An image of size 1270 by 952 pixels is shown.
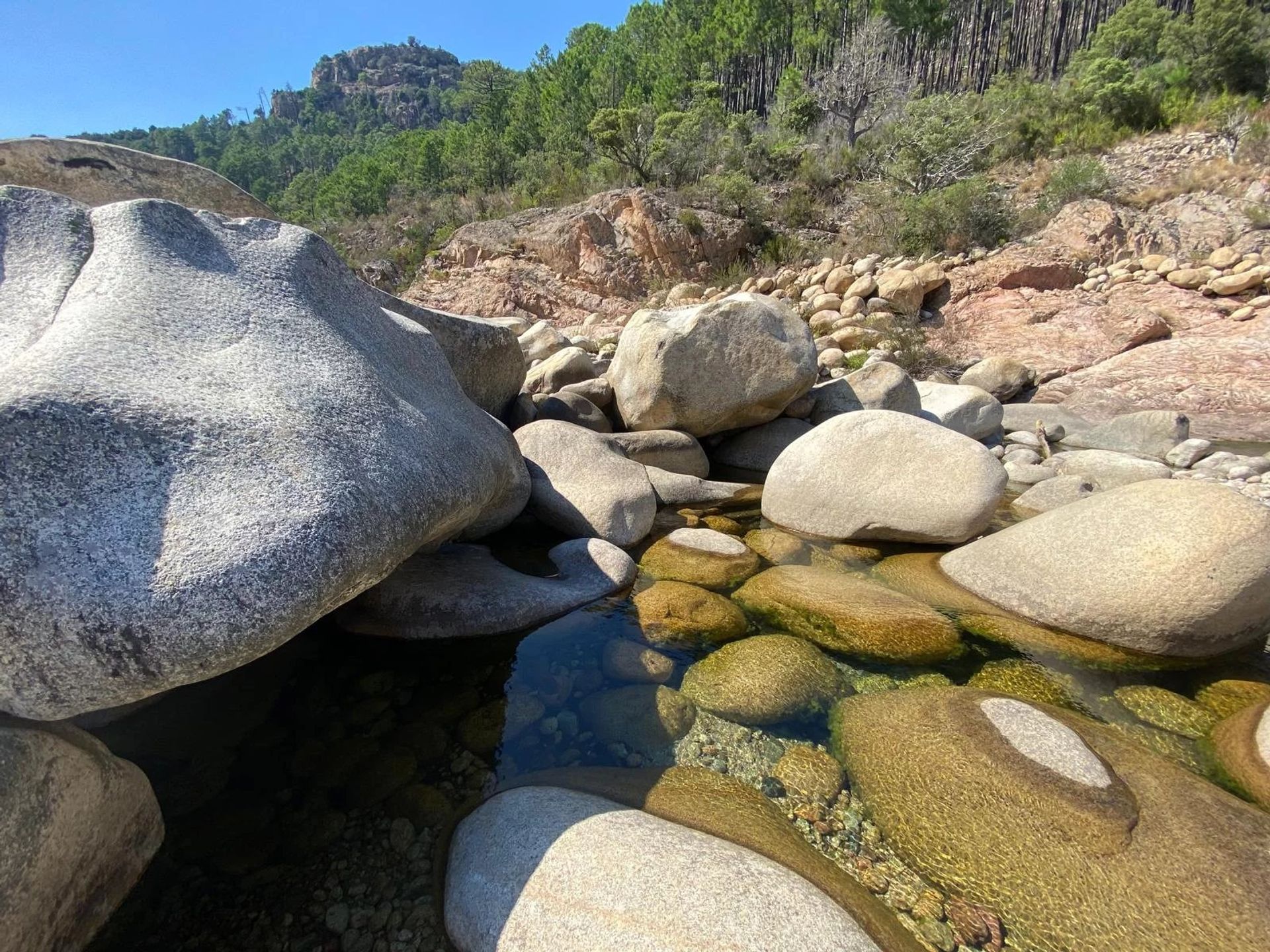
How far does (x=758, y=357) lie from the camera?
5.89m

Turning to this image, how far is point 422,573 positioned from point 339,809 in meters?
1.47

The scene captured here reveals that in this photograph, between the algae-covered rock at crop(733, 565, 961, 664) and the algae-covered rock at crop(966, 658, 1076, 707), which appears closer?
the algae-covered rock at crop(966, 658, 1076, 707)

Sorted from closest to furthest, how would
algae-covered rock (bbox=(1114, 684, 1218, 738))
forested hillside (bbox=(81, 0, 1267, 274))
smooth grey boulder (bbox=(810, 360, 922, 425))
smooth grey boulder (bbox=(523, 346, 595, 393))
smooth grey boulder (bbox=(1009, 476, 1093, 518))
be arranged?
algae-covered rock (bbox=(1114, 684, 1218, 738)), smooth grey boulder (bbox=(1009, 476, 1093, 518)), smooth grey boulder (bbox=(810, 360, 922, 425)), smooth grey boulder (bbox=(523, 346, 595, 393)), forested hillside (bbox=(81, 0, 1267, 274))

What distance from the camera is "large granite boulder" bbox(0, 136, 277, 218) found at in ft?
10.9

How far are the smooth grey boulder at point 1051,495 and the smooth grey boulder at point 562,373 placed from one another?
4348 millimetres

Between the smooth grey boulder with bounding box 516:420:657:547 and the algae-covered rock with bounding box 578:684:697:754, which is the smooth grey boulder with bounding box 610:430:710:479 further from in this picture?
the algae-covered rock with bounding box 578:684:697:754

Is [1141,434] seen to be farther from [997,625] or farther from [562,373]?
[562,373]

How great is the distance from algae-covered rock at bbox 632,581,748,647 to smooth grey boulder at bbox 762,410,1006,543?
1.36 m

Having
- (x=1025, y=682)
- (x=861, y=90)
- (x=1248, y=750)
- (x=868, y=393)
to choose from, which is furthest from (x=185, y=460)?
(x=861, y=90)

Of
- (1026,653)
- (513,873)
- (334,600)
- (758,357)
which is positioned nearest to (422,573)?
(334,600)

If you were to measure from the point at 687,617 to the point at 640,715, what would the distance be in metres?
0.80

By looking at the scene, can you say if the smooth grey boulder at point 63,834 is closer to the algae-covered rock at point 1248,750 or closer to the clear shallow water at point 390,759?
the clear shallow water at point 390,759

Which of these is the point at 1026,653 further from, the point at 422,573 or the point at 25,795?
the point at 25,795

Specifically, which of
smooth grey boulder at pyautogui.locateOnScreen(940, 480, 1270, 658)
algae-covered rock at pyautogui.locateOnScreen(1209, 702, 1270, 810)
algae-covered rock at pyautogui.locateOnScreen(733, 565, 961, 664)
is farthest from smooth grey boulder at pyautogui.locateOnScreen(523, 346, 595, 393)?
algae-covered rock at pyautogui.locateOnScreen(1209, 702, 1270, 810)
